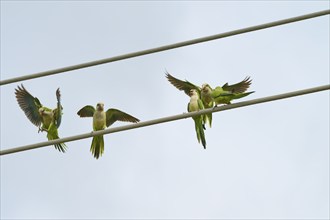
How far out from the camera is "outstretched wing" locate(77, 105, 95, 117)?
1417cm

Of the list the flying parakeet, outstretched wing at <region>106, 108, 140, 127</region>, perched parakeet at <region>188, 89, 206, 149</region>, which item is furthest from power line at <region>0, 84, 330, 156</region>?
outstretched wing at <region>106, 108, 140, 127</region>

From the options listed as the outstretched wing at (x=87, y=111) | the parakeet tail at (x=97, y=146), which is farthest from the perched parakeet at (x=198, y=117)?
the outstretched wing at (x=87, y=111)

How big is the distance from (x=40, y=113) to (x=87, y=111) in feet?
2.20

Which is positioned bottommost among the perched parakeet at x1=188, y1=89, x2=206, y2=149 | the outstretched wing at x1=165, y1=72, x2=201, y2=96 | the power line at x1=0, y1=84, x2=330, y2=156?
the power line at x1=0, y1=84, x2=330, y2=156

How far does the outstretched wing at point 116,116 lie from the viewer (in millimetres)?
13992

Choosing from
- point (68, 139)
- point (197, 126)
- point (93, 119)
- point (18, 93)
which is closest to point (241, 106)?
point (68, 139)

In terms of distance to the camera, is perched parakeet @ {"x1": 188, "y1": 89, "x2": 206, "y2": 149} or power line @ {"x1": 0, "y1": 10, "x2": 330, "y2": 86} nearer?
power line @ {"x1": 0, "y1": 10, "x2": 330, "y2": 86}

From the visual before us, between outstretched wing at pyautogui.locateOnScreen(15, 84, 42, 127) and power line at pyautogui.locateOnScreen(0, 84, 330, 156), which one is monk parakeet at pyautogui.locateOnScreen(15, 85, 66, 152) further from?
power line at pyautogui.locateOnScreen(0, 84, 330, 156)

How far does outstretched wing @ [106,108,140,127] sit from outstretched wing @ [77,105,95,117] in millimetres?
250

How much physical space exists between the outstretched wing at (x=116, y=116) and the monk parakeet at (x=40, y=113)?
0.70 m

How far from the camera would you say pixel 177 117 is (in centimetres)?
911

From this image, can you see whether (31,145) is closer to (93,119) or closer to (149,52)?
(149,52)

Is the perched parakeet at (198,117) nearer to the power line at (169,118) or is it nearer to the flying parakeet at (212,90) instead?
the flying parakeet at (212,90)

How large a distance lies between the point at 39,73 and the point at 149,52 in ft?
3.54
